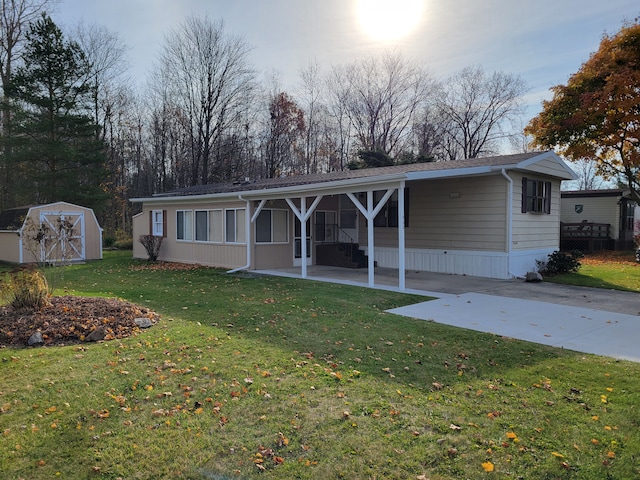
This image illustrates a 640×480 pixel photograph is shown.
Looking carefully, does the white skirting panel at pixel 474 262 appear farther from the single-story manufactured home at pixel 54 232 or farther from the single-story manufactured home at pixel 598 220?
the single-story manufactured home at pixel 54 232

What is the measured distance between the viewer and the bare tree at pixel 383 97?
32531mm

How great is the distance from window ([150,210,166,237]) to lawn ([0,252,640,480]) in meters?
11.7

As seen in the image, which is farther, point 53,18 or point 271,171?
point 271,171

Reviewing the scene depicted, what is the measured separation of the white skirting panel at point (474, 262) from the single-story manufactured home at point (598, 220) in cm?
972

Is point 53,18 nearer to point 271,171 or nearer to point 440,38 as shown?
point 271,171

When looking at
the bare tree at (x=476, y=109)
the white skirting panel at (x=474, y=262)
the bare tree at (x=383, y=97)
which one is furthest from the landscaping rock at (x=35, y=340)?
the bare tree at (x=476, y=109)

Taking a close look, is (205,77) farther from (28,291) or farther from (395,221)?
(28,291)

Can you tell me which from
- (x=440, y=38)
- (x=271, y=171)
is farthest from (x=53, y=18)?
(x=440, y=38)

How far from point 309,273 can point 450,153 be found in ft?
82.0

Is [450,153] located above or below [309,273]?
above

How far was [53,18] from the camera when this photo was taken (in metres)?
22.0

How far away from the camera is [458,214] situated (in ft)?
41.3

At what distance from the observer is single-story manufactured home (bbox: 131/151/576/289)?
37.7ft

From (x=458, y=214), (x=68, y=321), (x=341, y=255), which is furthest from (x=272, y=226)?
(x=68, y=321)
